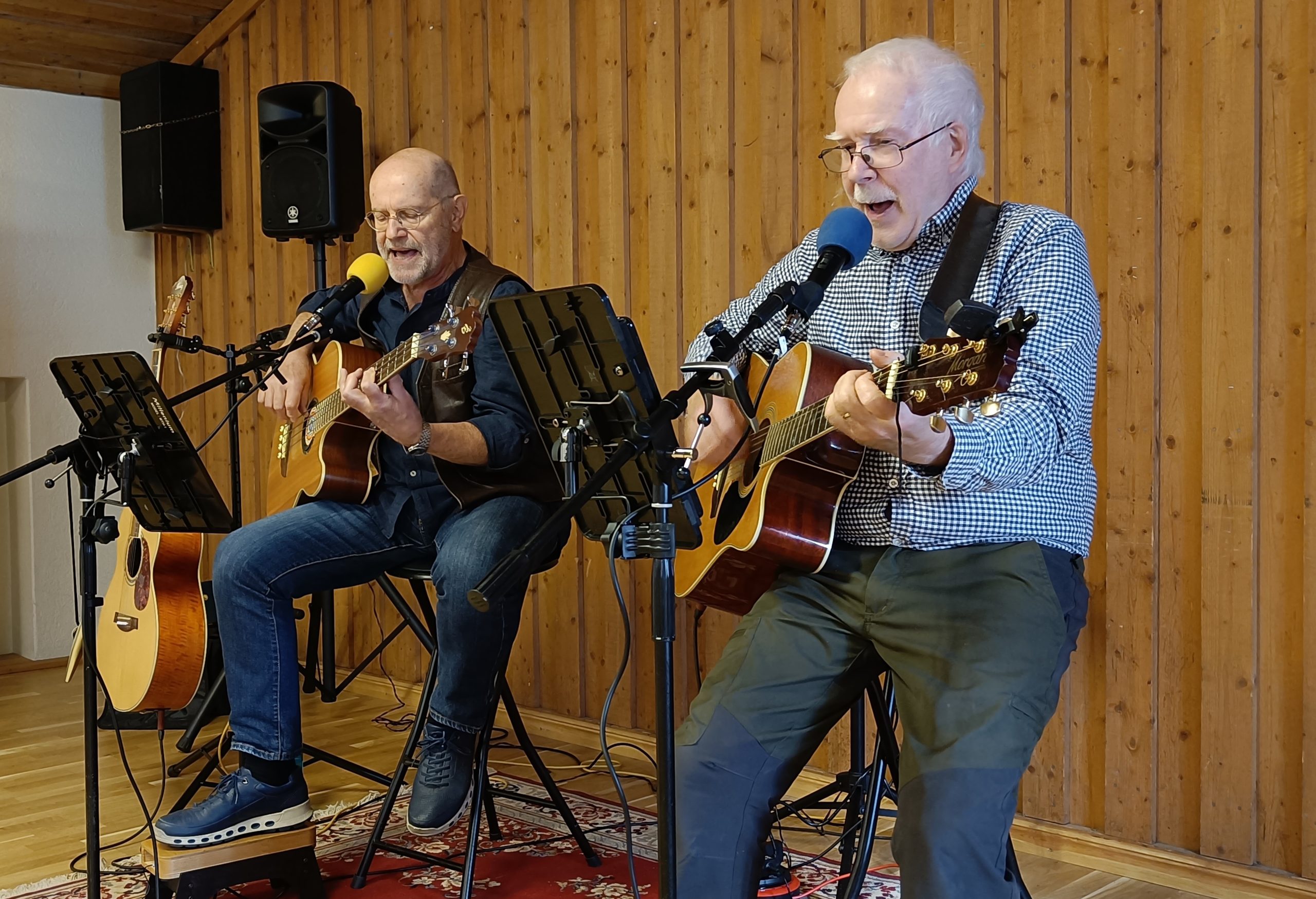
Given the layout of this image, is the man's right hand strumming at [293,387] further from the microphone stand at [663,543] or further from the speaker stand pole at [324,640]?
the microphone stand at [663,543]

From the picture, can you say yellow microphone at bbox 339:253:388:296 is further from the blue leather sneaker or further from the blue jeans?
the blue leather sneaker

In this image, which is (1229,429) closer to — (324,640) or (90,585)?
(90,585)

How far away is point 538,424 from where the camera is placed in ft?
5.85

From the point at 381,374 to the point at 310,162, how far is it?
1.97 m

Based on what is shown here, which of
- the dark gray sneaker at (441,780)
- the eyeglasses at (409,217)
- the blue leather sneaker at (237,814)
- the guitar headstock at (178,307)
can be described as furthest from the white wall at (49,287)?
the dark gray sneaker at (441,780)

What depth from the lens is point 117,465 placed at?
2.24 m

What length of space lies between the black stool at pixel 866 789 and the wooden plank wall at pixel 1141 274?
1.73 feet

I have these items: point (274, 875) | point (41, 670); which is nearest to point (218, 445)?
point (41, 670)

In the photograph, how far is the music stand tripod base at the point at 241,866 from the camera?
92.1 inches

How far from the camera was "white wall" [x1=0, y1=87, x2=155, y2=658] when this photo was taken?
16.4 ft

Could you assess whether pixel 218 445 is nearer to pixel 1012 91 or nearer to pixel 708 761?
pixel 1012 91

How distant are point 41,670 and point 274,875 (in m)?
2.99

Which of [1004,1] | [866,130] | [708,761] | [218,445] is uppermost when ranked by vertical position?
[1004,1]

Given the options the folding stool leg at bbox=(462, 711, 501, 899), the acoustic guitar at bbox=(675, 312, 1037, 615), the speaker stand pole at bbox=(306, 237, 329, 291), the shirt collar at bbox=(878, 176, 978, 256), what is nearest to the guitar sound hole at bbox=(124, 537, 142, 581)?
the folding stool leg at bbox=(462, 711, 501, 899)
